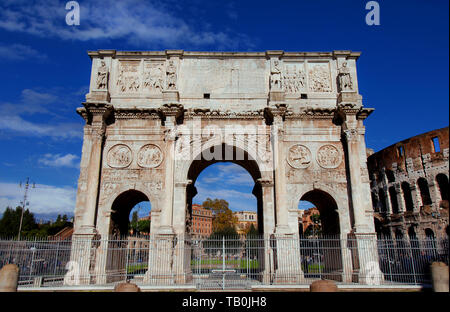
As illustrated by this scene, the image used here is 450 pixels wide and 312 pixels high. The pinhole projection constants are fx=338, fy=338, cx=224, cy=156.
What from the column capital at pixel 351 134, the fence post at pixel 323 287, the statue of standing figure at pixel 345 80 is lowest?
the fence post at pixel 323 287

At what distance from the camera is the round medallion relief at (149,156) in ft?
51.1

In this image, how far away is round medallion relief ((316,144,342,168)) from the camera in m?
15.6

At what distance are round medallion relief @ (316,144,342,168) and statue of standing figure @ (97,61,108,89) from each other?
1052 cm

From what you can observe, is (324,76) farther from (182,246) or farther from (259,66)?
(182,246)

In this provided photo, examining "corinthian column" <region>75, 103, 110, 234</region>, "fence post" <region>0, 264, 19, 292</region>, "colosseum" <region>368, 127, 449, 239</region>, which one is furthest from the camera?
"colosseum" <region>368, 127, 449, 239</region>

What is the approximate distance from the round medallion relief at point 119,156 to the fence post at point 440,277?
12269 mm

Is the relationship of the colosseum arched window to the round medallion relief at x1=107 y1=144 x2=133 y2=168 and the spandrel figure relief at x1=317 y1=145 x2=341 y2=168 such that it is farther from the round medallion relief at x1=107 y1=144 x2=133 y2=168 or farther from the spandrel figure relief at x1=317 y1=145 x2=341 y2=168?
the round medallion relief at x1=107 y1=144 x2=133 y2=168

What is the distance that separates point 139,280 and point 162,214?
2983 mm

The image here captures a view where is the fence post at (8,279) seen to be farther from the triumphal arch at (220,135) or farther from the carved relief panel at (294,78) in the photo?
the carved relief panel at (294,78)

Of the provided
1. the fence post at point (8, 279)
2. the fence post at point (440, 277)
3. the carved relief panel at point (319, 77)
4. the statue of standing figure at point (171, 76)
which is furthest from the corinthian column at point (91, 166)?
the fence post at point (440, 277)

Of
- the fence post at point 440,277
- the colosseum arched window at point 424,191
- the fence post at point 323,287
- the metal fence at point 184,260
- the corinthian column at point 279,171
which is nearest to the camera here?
the fence post at point 323,287

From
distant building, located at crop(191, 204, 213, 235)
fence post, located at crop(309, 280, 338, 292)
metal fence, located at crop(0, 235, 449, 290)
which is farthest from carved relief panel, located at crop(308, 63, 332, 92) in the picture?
distant building, located at crop(191, 204, 213, 235)

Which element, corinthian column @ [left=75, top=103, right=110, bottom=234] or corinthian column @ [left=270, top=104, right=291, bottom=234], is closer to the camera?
corinthian column @ [left=270, top=104, right=291, bottom=234]

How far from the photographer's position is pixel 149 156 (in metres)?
15.7
